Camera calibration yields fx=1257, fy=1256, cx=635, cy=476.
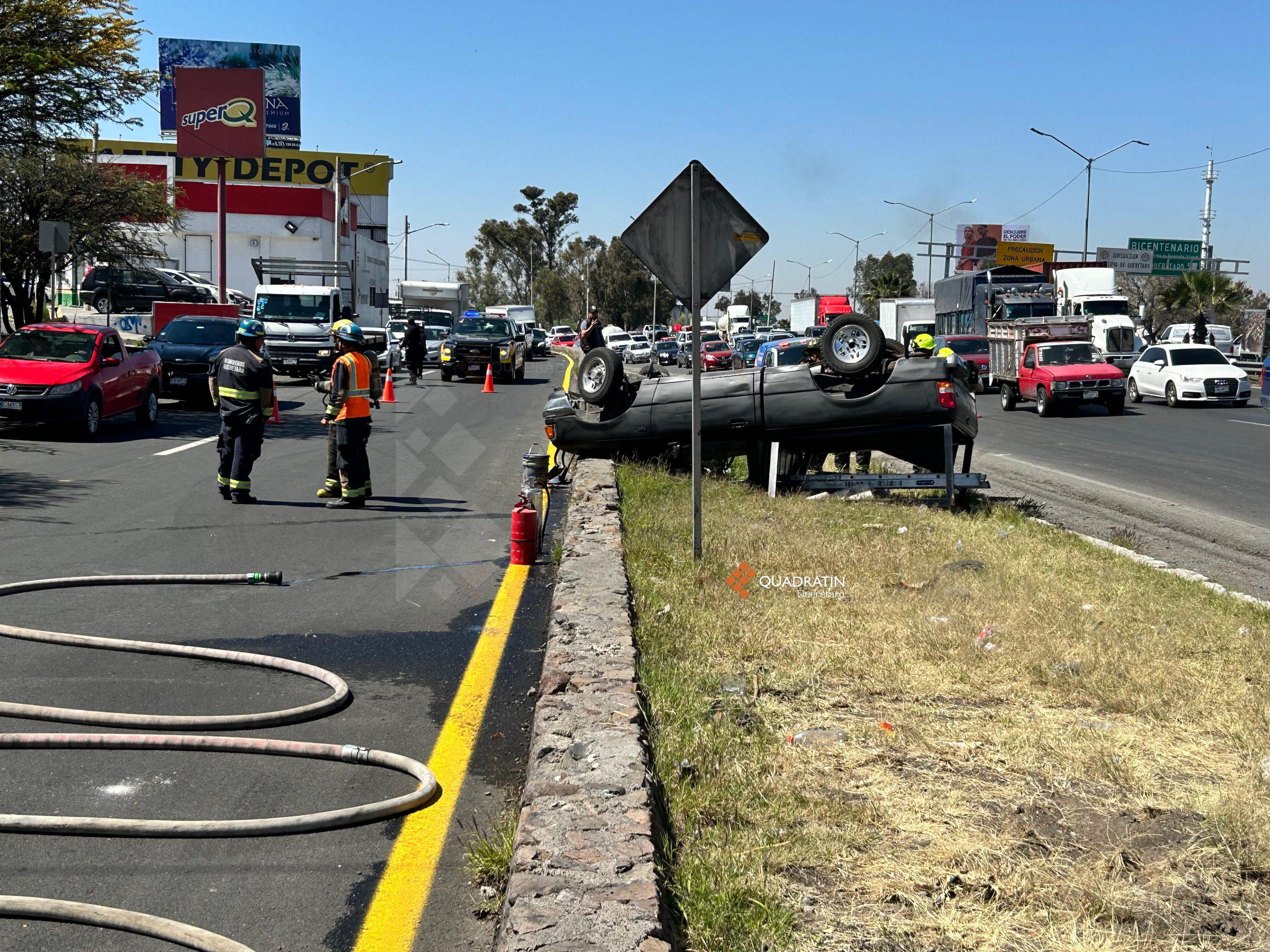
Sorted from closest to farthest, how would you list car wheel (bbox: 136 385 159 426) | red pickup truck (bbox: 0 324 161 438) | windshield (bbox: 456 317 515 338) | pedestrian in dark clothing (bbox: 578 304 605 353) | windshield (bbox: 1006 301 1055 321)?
red pickup truck (bbox: 0 324 161 438)
car wheel (bbox: 136 385 159 426)
pedestrian in dark clothing (bbox: 578 304 605 353)
windshield (bbox: 456 317 515 338)
windshield (bbox: 1006 301 1055 321)

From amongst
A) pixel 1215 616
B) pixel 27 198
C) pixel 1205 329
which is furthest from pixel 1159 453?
pixel 1205 329

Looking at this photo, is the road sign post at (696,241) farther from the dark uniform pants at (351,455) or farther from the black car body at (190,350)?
the black car body at (190,350)

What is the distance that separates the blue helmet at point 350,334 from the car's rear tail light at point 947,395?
5.47 metres

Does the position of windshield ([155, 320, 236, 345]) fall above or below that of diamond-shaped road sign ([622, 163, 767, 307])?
below

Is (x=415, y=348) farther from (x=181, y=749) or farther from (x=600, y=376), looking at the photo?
(x=181, y=749)

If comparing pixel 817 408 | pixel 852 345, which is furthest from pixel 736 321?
pixel 817 408

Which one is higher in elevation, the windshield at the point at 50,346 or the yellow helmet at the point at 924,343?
the yellow helmet at the point at 924,343

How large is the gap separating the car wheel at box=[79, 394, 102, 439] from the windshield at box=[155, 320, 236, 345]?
6.60m

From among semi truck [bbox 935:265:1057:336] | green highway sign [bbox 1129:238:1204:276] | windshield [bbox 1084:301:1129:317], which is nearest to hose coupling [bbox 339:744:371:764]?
semi truck [bbox 935:265:1057:336]

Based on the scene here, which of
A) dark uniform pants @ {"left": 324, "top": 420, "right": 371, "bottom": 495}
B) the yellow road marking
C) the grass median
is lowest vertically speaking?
the yellow road marking

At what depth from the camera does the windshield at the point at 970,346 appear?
38125 mm

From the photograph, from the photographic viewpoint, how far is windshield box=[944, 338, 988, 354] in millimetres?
38125

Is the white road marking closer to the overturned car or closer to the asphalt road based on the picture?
the asphalt road

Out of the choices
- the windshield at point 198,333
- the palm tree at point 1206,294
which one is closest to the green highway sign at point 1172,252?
the palm tree at point 1206,294
